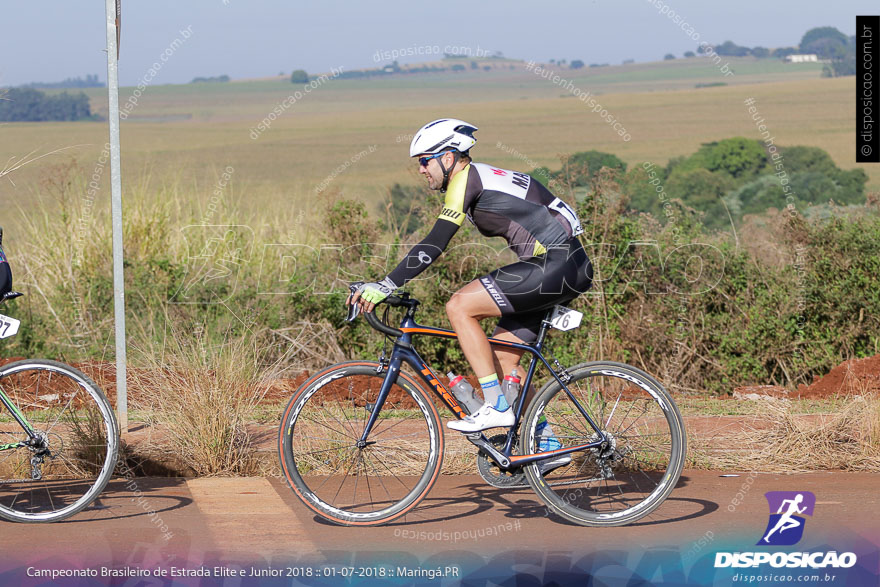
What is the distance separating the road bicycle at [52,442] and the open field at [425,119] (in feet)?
82.3

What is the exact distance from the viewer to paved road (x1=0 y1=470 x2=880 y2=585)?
5.25 m

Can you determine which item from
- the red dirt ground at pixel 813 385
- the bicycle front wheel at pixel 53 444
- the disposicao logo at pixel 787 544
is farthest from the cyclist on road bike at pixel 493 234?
the red dirt ground at pixel 813 385

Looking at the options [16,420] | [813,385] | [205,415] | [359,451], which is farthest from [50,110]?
[359,451]

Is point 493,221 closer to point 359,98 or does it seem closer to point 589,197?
point 589,197

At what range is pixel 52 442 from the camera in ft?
20.8

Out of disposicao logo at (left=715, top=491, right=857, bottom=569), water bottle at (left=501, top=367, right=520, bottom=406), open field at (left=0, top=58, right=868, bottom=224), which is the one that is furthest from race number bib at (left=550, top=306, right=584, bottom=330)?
open field at (left=0, top=58, right=868, bottom=224)

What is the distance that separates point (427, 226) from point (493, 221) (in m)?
5.58

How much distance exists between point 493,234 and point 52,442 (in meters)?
2.85

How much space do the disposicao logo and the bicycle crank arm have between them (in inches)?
45.2

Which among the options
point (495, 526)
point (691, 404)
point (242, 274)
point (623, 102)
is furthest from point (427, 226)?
point (623, 102)

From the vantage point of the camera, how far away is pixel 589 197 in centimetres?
1083

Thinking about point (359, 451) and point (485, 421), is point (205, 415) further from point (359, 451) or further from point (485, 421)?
point (485, 421)

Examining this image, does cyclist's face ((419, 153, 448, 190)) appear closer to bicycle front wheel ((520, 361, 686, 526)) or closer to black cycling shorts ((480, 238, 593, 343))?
black cycling shorts ((480, 238, 593, 343))

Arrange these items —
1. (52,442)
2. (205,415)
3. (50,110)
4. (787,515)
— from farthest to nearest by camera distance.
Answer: (50,110) < (205,415) < (52,442) < (787,515)
